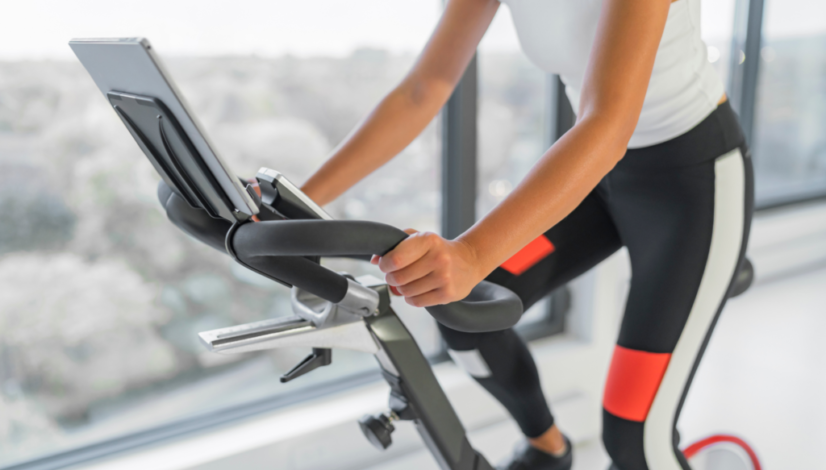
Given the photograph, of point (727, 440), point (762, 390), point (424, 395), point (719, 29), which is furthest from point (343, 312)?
point (719, 29)

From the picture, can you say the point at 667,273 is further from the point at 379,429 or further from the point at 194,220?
the point at 194,220

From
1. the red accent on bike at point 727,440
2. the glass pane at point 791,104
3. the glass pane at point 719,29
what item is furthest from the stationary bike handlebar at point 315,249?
the glass pane at point 791,104

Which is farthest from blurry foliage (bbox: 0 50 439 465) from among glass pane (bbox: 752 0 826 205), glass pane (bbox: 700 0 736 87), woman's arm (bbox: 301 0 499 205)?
glass pane (bbox: 752 0 826 205)

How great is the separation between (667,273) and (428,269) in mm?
565

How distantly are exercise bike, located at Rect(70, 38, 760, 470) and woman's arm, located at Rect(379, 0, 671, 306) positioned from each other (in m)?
0.04

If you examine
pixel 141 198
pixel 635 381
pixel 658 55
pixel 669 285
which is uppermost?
pixel 141 198

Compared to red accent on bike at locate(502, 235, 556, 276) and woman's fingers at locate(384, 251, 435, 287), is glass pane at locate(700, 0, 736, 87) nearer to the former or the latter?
red accent on bike at locate(502, 235, 556, 276)

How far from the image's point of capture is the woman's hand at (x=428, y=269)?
60 cm

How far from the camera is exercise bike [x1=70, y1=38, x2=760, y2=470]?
57 cm

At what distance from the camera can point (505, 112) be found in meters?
1.93

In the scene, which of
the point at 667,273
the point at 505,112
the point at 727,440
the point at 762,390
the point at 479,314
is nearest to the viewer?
the point at 479,314

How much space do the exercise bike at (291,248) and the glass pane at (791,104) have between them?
9.43 feet

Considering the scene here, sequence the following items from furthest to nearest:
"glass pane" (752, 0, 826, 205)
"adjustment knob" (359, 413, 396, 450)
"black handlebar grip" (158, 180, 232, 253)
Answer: "glass pane" (752, 0, 826, 205) < "adjustment knob" (359, 413, 396, 450) < "black handlebar grip" (158, 180, 232, 253)

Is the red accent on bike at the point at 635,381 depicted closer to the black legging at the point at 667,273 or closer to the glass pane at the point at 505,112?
the black legging at the point at 667,273
